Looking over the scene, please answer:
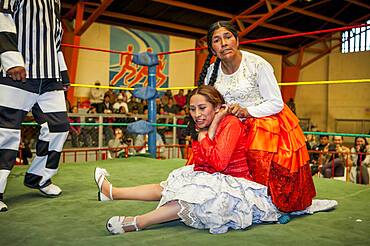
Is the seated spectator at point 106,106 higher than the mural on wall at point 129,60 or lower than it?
lower

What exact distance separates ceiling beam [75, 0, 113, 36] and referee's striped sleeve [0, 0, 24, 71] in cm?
645

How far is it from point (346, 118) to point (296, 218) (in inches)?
462

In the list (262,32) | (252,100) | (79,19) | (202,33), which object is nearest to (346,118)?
(262,32)

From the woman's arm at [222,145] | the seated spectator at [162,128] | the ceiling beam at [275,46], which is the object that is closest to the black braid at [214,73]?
the woman's arm at [222,145]

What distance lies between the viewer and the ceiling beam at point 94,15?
26.0 ft

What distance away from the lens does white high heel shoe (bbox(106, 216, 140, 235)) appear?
1.38m

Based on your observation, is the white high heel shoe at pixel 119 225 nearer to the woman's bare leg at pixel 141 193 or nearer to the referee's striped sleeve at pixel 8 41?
the woman's bare leg at pixel 141 193

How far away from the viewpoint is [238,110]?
1.57m

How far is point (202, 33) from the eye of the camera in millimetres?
11000

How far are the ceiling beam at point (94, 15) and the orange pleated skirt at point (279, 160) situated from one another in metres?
6.86

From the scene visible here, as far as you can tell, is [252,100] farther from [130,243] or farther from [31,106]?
[31,106]

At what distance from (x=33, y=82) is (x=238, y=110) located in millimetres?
926

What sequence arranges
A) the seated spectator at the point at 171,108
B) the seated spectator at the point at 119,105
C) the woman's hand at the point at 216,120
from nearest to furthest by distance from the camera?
the woman's hand at the point at 216,120
the seated spectator at the point at 119,105
the seated spectator at the point at 171,108

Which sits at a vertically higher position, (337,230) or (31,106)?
(31,106)
